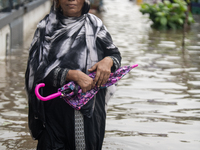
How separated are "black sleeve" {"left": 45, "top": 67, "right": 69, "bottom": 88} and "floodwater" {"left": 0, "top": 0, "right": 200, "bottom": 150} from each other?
1644 mm

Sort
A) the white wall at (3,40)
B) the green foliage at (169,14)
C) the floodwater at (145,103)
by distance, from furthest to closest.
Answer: the green foliage at (169,14) → the white wall at (3,40) → the floodwater at (145,103)

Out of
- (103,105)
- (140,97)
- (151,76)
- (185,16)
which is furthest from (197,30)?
(103,105)

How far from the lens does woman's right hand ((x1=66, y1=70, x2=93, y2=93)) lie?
3.04m

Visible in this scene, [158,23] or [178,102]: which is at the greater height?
[178,102]

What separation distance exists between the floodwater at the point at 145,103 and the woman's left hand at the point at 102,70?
1649 millimetres

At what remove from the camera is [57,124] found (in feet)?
10.6

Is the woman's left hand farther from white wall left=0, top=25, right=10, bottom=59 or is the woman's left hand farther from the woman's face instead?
white wall left=0, top=25, right=10, bottom=59

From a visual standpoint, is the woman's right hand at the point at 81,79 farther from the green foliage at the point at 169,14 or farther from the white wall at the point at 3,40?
the green foliage at the point at 169,14

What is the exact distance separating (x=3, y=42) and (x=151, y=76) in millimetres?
3405

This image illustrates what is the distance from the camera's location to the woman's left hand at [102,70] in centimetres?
307

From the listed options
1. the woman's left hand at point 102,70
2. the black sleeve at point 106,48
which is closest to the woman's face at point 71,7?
the black sleeve at point 106,48

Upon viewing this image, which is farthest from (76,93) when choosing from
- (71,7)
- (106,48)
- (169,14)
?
(169,14)

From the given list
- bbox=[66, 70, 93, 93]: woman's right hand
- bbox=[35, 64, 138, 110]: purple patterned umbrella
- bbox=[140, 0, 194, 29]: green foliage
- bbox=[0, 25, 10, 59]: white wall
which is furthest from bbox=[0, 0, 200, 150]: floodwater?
bbox=[140, 0, 194, 29]: green foliage

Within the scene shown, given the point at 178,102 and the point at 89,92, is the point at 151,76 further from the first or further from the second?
the point at 89,92
